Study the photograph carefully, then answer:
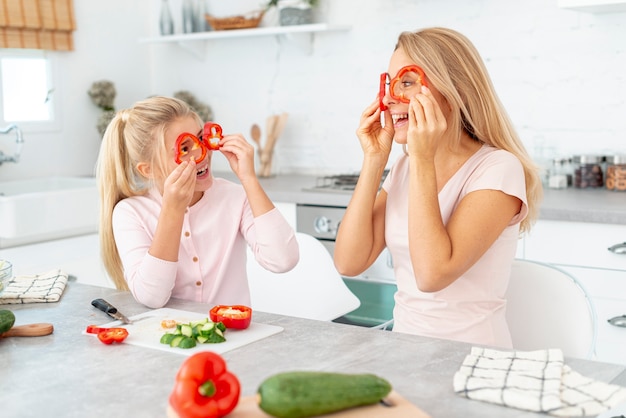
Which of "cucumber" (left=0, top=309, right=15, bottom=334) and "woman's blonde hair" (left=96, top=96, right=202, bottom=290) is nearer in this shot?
"cucumber" (left=0, top=309, right=15, bottom=334)

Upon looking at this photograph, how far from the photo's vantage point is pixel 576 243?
288 cm

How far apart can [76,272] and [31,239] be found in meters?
0.25

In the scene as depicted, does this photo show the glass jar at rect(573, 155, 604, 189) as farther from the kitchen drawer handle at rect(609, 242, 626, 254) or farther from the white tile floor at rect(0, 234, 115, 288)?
the white tile floor at rect(0, 234, 115, 288)

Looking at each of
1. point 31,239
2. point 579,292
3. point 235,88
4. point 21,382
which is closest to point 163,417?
point 21,382

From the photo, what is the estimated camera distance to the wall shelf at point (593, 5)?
300 cm

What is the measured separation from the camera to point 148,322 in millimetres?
1718

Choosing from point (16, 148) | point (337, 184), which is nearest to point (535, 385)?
point (337, 184)

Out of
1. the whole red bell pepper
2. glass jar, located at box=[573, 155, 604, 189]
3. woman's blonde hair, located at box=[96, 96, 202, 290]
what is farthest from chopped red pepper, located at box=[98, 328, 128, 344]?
glass jar, located at box=[573, 155, 604, 189]

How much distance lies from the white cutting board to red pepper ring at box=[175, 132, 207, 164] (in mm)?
418

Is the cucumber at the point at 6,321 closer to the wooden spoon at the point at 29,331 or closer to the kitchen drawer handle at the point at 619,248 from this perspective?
the wooden spoon at the point at 29,331

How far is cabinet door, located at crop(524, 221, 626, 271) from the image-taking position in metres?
2.79

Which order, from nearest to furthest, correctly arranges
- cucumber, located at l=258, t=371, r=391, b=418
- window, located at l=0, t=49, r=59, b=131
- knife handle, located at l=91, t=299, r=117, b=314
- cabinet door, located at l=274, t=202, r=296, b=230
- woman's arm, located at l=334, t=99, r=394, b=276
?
cucumber, located at l=258, t=371, r=391, b=418 < knife handle, located at l=91, t=299, r=117, b=314 < woman's arm, located at l=334, t=99, r=394, b=276 < cabinet door, located at l=274, t=202, r=296, b=230 < window, located at l=0, t=49, r=59, b=131

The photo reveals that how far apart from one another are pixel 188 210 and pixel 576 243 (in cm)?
143

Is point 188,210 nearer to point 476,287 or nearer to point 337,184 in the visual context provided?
point 476,287
